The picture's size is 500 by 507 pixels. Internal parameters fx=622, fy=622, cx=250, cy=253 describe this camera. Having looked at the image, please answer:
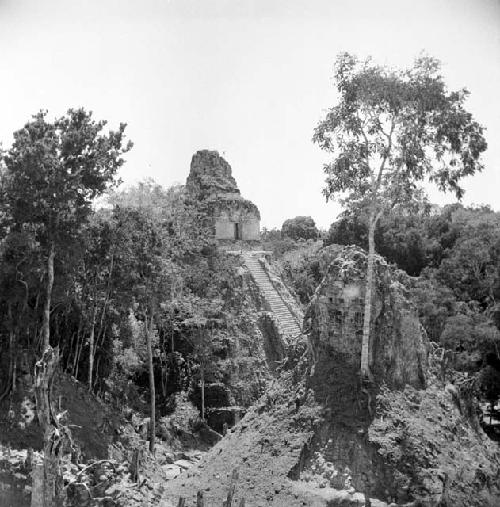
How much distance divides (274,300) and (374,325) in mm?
12391

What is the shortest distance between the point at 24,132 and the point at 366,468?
11.6 m

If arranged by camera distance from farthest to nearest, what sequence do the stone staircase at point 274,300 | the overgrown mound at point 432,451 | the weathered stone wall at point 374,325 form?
the stone staircase at point 274,300 → the weathered stone wall at point 374,325 → the overgrown mound at point 432,451

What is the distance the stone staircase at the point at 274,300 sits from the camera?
2638 cm

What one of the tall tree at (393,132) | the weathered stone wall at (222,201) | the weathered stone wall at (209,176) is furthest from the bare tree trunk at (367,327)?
the weathered stone wall at (209,176)

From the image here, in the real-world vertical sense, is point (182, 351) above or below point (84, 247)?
below

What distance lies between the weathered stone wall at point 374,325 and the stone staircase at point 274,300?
10.7 m

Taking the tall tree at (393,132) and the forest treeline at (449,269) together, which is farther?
the forest treeline at (449,269)

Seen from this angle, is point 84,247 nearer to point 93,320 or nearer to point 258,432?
point 93,320

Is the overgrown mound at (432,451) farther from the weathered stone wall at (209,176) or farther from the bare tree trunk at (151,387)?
the weathered stone wall at (209,176)

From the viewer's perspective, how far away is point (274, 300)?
2728cm

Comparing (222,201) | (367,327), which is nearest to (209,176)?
(222,201)

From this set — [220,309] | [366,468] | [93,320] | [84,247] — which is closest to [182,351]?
[220,309]

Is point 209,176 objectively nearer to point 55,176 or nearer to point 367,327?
point 55,176

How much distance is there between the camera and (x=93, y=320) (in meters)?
18.3
